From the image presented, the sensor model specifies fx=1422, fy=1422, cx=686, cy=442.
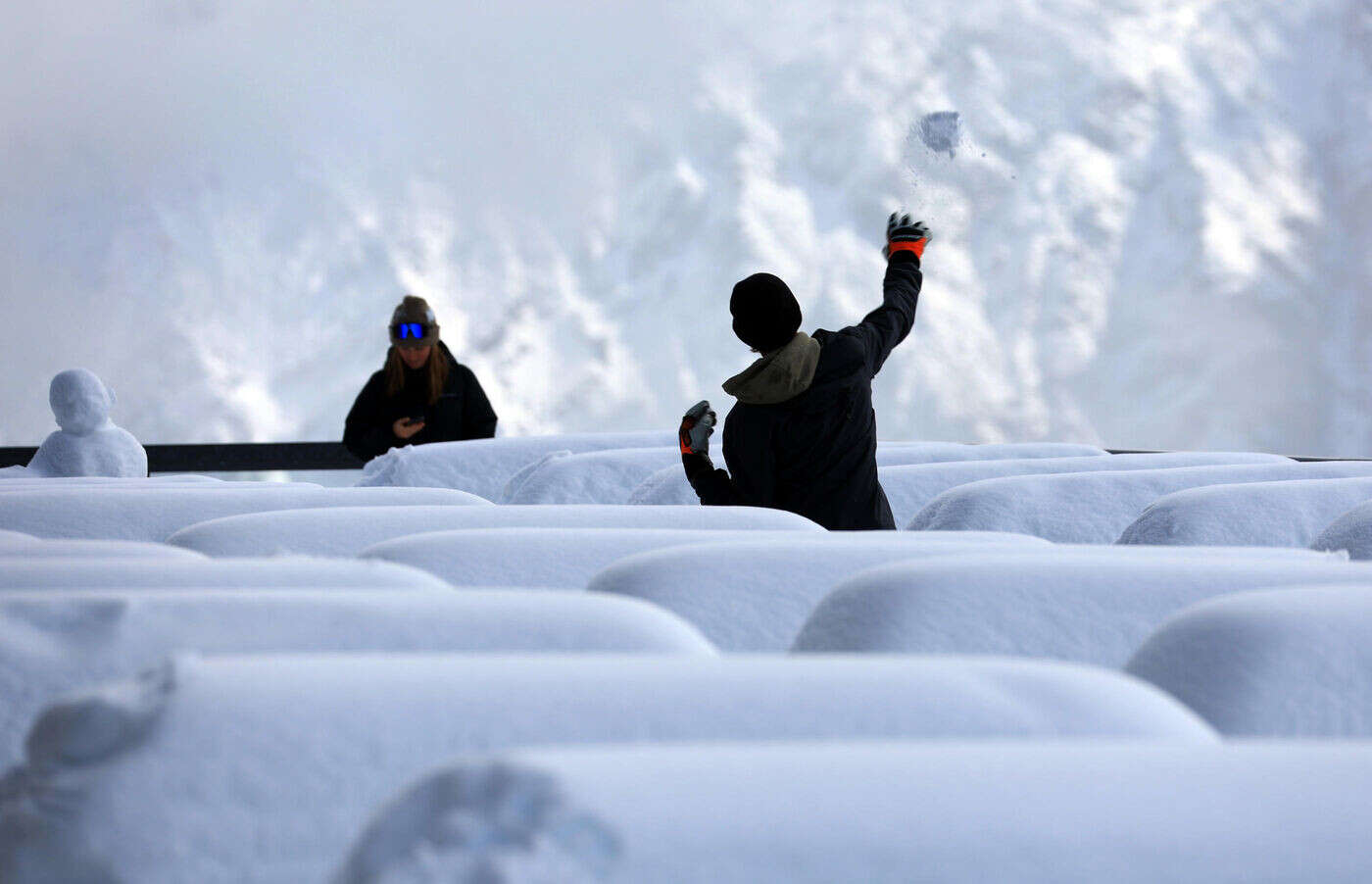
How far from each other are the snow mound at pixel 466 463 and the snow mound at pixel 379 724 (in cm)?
174

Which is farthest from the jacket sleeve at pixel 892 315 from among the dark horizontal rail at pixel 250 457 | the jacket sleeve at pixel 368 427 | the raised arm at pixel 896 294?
the dark horizontal rail at pixel 250 457

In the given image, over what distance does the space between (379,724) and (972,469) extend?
1.51 metres

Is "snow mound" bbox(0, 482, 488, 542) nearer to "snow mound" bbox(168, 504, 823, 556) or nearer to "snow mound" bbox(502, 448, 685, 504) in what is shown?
"snow mound" bbox(168, 504, 823, 556)

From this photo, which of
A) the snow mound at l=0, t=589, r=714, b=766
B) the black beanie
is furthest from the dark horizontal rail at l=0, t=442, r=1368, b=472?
the snow mound at l=0, t=589, r=714, b=766

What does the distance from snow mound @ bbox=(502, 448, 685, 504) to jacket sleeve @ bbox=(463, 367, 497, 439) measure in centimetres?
95

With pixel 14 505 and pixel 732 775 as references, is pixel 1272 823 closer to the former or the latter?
pixel 732 775

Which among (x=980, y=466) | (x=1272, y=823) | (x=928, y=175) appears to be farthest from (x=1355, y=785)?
(x=928, y=175)

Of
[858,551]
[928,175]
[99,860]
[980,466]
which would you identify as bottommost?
[99,860]

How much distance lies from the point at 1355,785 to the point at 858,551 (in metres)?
0.48

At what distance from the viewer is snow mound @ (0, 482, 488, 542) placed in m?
1.21

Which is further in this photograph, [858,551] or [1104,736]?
[858,551]

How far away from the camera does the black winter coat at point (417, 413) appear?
3.04 metres

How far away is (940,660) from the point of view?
1.50 feet

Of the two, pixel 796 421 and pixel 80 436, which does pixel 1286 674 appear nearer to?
pixel 796 421
